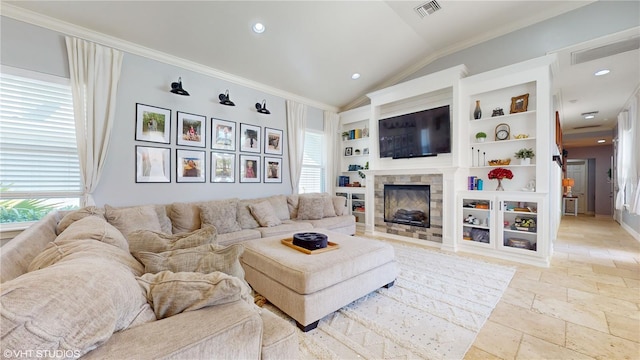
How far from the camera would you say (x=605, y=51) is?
333 centimetres

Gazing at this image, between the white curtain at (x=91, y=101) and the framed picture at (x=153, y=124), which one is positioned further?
the framed picture at (x=153, y=124)

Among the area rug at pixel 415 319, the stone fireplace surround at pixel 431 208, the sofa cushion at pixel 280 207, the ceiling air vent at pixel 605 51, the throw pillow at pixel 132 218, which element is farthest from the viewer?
the sofa cushion at pixel 280 207

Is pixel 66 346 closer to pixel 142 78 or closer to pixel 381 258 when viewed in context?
pixel 381 258

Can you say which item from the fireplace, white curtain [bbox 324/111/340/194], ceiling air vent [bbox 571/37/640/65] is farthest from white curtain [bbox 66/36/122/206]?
ceiling air vent [bbox 571/37/640/65]

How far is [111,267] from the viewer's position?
846mm

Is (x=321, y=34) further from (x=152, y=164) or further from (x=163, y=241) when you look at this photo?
(x=163, y=241)

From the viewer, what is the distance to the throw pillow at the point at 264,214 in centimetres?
376

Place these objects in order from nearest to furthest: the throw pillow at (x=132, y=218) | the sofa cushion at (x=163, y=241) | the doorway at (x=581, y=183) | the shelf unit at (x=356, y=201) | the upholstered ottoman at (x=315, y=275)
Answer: the sofa cushion at (x=163, y=241), the upholstered ottoman at (x=315, y=275), the throw pillow at (x=132, y=218), the shelf unit at (x=356, y=201), the doorway at (x=581, y=183)

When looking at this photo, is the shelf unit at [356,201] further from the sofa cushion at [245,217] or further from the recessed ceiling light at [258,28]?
the recessed ceiling light at [258,28]

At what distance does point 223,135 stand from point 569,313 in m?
4.59

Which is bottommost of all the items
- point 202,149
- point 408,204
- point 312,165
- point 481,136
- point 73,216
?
point 408,204

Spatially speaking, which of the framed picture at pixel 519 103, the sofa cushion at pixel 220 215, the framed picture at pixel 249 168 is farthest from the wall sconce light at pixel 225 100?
the framed picture at pixel 519 103

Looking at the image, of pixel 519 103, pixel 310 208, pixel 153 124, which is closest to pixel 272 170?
pixel 310 208

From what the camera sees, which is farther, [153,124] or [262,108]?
[262,108]
